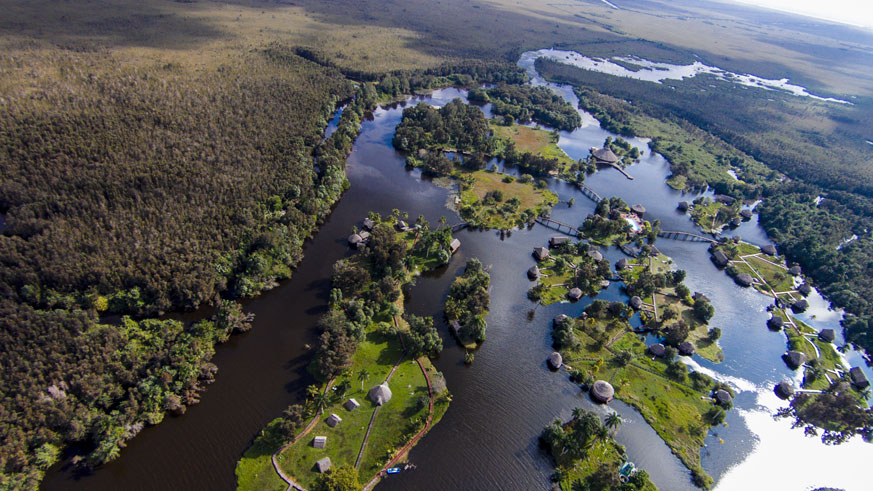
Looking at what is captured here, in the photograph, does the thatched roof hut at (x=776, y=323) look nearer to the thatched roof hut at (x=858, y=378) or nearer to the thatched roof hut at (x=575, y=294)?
the thatched roof hut at (x=858, y=378)

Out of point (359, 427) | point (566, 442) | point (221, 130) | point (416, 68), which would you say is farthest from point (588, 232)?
point (416, 68)

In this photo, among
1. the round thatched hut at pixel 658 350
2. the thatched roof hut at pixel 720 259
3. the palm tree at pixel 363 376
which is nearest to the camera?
the palm tree at pixel 363 376

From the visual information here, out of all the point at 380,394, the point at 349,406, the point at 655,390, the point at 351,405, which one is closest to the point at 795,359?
the point at 655,390

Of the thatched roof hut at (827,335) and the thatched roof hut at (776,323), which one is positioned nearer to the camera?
the thatched roof hut at (827,335)

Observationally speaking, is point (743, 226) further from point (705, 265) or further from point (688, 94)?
point (688, 94)

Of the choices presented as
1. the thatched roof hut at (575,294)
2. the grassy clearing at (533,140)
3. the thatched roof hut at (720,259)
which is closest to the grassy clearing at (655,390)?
the thatched roof hut at (575,294)

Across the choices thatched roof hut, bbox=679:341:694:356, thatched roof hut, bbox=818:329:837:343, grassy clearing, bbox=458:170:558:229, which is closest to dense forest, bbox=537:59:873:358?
thatched roof hut, bbox=818:329:837:343

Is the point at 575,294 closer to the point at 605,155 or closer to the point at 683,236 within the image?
the point at 683,236
